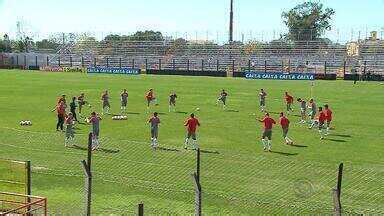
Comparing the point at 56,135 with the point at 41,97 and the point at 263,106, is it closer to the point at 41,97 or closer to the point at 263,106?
the point at 263,106

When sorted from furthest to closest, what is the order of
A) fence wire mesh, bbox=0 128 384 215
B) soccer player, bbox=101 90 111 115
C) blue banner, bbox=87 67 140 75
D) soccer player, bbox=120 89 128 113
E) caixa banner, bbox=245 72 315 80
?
blue banner, bbox=87 67 140 75 < caixa banner, bbox=245 72 315 80 < soccer player, bbox=120 89 128 113 < soccer player, bbox=101 90 111 115 < fence wire mesh, bbox=0 128 384 215

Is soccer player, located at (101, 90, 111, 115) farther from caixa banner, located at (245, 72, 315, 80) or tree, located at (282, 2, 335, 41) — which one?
tree, located at (282, 2, 335, 41)

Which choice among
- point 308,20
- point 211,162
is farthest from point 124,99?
point 308,20

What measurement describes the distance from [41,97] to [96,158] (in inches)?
1059

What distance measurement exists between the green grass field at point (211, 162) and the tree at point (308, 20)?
323ft

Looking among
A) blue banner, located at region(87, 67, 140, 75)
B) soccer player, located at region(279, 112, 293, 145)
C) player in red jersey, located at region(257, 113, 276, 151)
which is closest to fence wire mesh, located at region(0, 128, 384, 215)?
player in red jersey, located at region(257, 113, 276, 151)

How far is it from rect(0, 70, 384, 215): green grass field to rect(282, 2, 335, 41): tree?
323 ft

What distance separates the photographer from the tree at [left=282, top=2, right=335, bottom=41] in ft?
455

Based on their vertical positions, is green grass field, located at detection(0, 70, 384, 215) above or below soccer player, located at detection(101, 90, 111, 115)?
below

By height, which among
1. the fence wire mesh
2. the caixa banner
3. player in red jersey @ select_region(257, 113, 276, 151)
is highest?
the caixa banner

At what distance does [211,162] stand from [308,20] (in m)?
123

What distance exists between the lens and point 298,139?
28.2m

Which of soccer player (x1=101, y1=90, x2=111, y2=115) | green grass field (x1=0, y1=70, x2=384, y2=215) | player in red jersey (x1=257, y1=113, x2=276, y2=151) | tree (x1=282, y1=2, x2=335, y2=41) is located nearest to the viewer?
green grass field (x1=0, y1=70, x2=384, y2=215)

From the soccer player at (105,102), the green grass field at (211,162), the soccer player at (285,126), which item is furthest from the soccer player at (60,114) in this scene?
the soccer player at (285,126)
